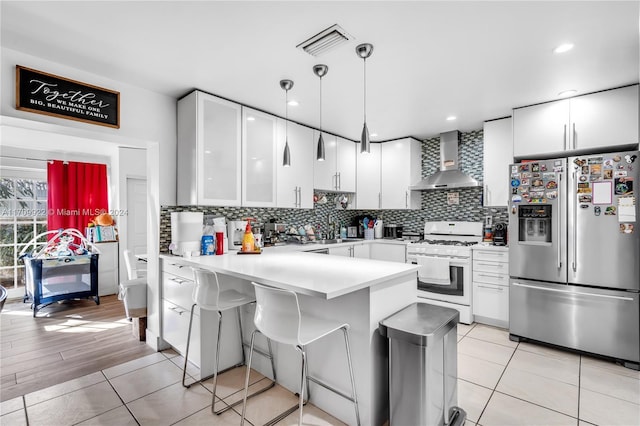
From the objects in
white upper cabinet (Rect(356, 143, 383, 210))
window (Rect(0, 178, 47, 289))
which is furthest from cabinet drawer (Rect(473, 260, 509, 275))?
window (Rect(0, 178, 47, 289))

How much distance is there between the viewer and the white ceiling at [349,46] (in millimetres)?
1769

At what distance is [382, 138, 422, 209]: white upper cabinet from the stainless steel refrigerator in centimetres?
151

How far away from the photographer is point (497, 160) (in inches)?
145

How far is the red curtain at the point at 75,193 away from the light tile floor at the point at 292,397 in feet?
11.3

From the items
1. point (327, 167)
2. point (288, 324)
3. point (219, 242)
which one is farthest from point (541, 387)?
point (327, 167)

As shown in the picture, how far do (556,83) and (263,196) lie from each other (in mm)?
2959

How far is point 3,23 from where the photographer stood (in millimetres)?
1880

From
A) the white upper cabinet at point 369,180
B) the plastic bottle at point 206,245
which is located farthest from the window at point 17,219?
the white upper cabinet at point 369,180

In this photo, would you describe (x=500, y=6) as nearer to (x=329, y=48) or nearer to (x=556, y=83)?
(x=329, y=48)

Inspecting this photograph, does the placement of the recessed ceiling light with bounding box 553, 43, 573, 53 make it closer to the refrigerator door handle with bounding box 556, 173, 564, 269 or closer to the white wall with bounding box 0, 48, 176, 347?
the refrigerator door handle with bounding box 556, 173, 564, 269

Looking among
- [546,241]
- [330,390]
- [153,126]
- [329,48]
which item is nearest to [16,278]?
[153,126]

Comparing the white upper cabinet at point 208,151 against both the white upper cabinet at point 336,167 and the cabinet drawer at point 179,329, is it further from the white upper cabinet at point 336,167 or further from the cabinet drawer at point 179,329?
the white upper cabinet at point 336,167

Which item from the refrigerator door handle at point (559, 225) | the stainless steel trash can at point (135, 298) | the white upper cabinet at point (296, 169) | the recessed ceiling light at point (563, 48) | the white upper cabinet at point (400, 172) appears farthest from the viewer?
the white upper cabinet at point (400, 172)

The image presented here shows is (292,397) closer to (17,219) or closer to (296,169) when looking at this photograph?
(296,169)
